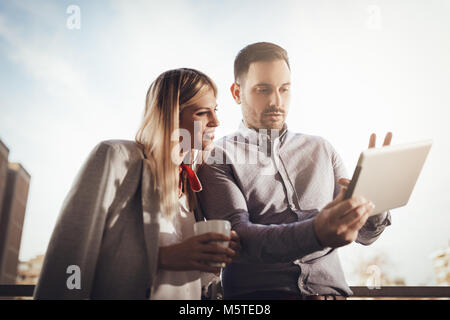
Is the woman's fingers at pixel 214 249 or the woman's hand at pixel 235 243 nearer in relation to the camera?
the woman's fingers at pixel 214 249

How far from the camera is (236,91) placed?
1667 mm

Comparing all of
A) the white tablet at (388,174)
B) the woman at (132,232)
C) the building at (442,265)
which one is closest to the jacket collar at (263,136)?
the woman at (132,232)

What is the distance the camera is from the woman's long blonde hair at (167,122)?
43.0 inches

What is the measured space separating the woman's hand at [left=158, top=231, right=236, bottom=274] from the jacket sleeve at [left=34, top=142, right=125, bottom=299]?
0.20m

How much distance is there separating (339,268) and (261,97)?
0.78 m

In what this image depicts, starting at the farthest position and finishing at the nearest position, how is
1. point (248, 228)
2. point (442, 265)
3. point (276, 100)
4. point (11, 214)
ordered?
1. point (11, 214)
2. point (442, 265)
3. point (276, 100)
4. point (248, 228)

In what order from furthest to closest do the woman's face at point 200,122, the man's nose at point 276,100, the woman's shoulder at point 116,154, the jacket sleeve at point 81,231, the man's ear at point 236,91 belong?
1. the man's ear at point 236,91
2. the man's nose at point 276,100
3. the woman's face at point 200,122
4. the woman's shoulder at point 116,154
5. the jacket sleeve at point 81,231

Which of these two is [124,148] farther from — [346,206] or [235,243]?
[346,206]

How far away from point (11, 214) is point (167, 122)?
33.8 meters

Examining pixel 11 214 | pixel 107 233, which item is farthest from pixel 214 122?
pixel 11 214

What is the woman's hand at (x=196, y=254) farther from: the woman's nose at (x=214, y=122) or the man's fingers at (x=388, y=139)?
the man's fingers at (x=388, y=139)

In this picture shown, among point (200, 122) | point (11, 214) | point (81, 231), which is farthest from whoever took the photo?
point (11, 214)

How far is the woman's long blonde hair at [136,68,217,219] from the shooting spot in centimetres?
109

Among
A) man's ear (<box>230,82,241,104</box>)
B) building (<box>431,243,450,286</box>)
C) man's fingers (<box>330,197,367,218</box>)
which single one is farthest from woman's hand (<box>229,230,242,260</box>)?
building (<box>431,243,450,286</box>)
